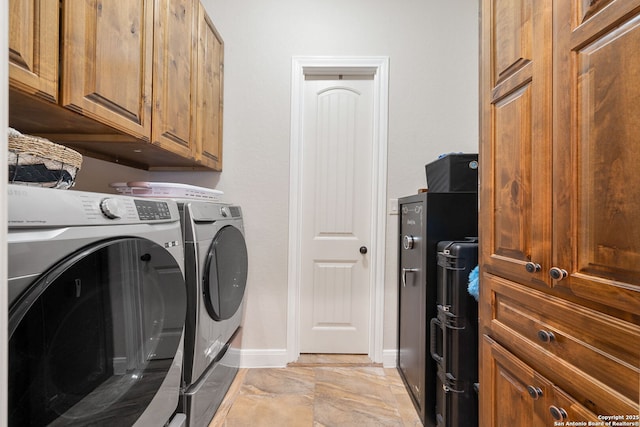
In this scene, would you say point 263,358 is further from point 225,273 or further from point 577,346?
point 577,346

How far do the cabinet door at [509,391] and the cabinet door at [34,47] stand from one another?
155 cm

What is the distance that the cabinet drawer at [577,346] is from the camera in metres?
0.61

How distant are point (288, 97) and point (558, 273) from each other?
1.96 m

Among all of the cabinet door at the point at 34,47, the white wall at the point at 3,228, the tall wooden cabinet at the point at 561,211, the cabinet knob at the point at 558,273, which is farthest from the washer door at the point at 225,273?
the cabinet knob at the point at 558,273

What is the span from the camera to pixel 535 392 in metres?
0.82

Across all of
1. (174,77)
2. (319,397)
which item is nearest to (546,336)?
(319,397)

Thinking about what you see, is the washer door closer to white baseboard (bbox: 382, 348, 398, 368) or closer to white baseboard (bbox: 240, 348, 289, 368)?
white baseboard (bbox: 240, 348, 289, 368)

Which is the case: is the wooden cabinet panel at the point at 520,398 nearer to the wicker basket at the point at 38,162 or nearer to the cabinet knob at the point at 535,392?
the cabinet knob at the point at 535,392

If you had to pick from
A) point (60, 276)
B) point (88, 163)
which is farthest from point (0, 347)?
point (88, 163)

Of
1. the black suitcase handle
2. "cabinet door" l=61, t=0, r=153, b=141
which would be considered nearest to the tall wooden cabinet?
the black suitcase handle

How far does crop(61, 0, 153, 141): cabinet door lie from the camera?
2.99ft

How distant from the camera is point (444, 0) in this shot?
2.20 metres

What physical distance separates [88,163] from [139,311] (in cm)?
107

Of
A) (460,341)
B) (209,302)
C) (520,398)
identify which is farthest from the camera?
(209,302)
